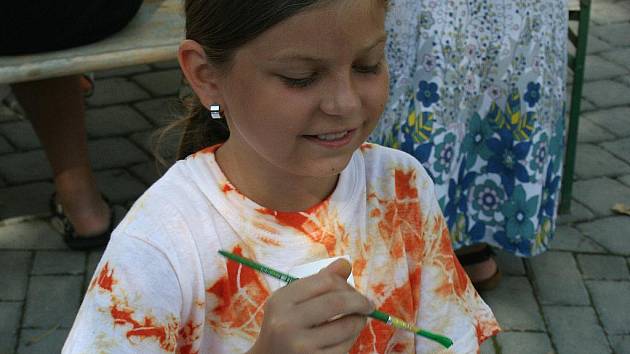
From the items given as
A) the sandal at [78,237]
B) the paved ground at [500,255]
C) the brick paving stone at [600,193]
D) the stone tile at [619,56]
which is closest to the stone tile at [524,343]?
the paved ground at [500,255]

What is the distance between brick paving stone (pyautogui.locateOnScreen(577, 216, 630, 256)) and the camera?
3.53 meters

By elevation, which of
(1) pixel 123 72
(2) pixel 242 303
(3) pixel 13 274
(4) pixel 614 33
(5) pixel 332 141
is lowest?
(4) pixel 614 33

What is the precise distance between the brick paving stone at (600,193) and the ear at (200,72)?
2.46 meters

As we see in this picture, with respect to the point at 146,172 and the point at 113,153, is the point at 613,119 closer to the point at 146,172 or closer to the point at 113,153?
the point at 146,172

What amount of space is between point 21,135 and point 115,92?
57 centimetres

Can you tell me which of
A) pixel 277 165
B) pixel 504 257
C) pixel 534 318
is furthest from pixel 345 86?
pixel 504 257

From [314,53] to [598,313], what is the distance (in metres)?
2.08

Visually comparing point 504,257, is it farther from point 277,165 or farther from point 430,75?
point 277,165

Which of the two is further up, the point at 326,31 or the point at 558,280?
the point at 326,31

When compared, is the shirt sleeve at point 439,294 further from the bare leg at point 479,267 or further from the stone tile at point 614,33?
the stone tile at point 614,33

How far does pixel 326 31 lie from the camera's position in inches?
Answer: 54.9

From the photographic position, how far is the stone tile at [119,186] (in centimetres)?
385

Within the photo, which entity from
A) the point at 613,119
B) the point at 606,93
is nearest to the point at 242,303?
the point at 613,119

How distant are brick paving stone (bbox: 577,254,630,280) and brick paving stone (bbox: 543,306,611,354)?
209 millimetres
